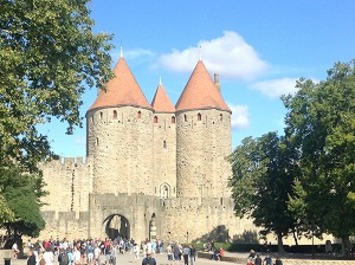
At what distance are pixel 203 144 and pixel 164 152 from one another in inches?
175

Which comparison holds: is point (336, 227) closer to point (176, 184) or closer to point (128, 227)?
point (128, 227)

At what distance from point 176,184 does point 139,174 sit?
17.7 ft

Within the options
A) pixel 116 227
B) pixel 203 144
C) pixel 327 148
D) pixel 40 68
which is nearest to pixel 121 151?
pixel 116 227

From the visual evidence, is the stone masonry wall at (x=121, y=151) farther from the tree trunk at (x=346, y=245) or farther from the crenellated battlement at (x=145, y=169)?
the tree trunk at (x=346, y=245)

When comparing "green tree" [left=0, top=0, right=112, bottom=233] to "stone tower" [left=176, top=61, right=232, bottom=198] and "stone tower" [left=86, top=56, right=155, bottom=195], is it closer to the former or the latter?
"stone tower" [left=86, top=56, right=155, bottom=195]

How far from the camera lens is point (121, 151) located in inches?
2346

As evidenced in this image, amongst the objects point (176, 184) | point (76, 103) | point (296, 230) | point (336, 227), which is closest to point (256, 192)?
point (296, 230)

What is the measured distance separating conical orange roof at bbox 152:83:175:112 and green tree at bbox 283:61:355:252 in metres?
23.1

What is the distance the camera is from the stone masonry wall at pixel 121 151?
59469 mm

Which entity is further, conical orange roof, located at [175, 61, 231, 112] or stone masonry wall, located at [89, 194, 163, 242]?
conical orange roof, located at [175, 61, 231, 112]

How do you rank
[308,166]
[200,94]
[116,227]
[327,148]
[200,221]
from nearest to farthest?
1. [327,148]
2. [308,166]
3. [200,221]
4. [116,227]
5. [200,94]

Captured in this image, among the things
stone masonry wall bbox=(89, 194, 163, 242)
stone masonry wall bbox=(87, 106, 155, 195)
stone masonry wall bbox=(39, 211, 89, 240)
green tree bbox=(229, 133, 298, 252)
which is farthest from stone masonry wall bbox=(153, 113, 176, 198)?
green tree bbox=(229, 133, 298, 252)

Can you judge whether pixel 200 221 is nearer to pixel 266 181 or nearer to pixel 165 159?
pixel 165 159

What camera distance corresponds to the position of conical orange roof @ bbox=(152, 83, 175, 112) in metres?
66.0
